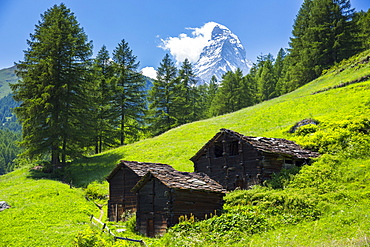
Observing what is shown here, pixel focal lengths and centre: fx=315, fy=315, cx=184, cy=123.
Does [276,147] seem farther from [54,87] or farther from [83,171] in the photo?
[54,87]

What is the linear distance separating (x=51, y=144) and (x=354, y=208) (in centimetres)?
3289

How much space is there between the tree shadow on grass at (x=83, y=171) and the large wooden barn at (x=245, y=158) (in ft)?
45.1

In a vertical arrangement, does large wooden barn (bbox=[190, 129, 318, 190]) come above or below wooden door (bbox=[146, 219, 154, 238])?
above

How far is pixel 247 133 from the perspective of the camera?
40812 millimetres

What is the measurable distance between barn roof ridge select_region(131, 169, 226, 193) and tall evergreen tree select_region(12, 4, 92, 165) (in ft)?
63.7

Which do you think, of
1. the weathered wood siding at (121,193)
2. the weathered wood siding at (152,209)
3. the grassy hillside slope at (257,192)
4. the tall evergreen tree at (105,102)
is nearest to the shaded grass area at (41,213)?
the grassy hillside slope at (257,192)

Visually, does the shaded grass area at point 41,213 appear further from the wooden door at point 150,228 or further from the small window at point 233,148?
the small window at point 233,148

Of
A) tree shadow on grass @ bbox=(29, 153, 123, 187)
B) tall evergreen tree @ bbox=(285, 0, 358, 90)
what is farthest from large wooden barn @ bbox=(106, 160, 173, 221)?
tall evergreen tree @ bbox=(285, 0, 358, 90)

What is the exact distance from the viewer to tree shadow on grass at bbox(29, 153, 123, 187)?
36.2 metres

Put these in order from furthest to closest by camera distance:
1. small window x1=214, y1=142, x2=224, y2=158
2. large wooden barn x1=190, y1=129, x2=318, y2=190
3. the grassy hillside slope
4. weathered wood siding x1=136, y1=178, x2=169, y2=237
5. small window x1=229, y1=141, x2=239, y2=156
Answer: small window x1=214, y1=142, x2=224, y2=158 < small window x1=229, y1=141, x2=239, y2=156 < large wooden barn x1=190, y1=129, x2=318, y2=190 < weathered wood siding x1=136, y1=178, x2=169, y2=237 < the grassy hillside slope

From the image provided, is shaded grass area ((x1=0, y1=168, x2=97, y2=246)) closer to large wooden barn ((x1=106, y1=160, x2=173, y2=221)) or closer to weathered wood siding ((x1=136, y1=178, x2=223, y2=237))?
large wooden barn ((x1=106, y1=160, x2=173, y2=221))

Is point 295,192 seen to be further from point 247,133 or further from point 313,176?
point 247,133

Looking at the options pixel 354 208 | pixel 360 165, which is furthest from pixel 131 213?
pixel 360 165

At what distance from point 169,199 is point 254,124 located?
88.4 ft
